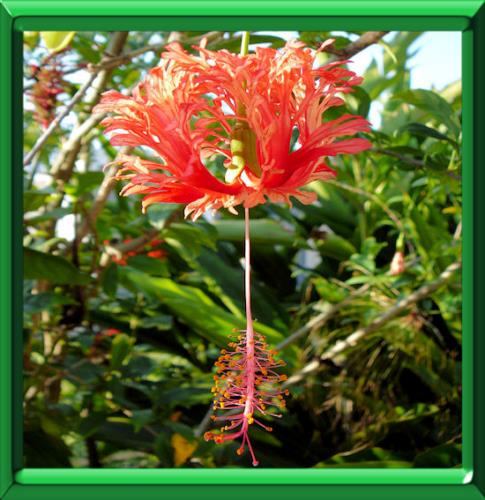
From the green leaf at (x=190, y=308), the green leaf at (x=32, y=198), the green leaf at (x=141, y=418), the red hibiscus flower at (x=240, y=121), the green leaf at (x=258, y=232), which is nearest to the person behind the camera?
the red hibiscus flower at (x=240, y=121)

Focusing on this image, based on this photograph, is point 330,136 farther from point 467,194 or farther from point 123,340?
point 123,340

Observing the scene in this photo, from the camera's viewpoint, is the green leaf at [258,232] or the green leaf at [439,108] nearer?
the green leaf at [439,108]

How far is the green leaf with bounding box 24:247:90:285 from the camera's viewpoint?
876 mm

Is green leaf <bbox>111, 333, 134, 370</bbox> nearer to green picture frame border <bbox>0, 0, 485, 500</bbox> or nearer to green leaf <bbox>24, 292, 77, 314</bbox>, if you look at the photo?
green leaf <bbox>24, 292, 77, 314</bbox>

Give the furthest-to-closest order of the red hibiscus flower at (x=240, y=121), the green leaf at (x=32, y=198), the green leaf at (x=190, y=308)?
the green leaf at (x=190, y=308), the green leaf at (x=32, y=198), the red hibiscus flower at (x=240, y=121)

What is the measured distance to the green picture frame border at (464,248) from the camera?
42 cm

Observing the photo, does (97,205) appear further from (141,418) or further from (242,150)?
(242,150)

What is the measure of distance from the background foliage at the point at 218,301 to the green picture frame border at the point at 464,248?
210 millimetres

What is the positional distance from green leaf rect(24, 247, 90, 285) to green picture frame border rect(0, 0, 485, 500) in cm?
45

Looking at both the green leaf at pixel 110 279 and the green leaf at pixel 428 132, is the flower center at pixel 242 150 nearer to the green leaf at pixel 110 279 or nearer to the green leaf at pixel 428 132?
the green leaf at pixel 428 132

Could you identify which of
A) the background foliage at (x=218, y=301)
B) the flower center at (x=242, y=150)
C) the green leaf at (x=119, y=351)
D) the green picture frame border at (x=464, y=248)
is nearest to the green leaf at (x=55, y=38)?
the background foliage at (x=218, y=301)

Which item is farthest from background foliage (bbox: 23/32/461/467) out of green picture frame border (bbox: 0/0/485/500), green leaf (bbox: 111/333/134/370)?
green picture frame border (bbox: 0/0/485/500)

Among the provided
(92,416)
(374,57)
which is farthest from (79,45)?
(374,57)
